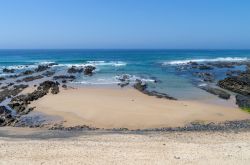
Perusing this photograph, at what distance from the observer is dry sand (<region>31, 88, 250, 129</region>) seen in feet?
69.7

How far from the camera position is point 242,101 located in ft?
89.0

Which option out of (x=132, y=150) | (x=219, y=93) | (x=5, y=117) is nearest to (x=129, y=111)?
(x=5, y=117)

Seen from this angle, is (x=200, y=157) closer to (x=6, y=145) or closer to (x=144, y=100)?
(x=6, y=145)

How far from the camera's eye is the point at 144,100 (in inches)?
1114

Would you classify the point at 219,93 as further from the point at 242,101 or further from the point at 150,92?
the point at 150,92

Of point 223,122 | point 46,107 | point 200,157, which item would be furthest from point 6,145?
point 223,122

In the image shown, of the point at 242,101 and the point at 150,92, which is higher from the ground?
the point at 242,101

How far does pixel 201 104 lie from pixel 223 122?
18.1ft

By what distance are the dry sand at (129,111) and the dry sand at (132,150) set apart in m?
4.51

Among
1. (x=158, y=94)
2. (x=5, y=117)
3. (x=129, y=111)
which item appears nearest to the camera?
(x=5, y=117)

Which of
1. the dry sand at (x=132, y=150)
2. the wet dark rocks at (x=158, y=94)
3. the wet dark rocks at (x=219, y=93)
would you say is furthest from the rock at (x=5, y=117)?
the wet dark rocks at (x=219, y=93)

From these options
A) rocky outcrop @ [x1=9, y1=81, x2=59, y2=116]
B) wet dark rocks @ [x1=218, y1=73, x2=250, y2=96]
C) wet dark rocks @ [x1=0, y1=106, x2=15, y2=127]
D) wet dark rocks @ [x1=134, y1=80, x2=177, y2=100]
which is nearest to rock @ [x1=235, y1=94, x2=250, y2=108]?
wet dark rocks @ [x1=218, y1=73, x2=250, y2=96]

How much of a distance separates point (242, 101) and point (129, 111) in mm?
9546

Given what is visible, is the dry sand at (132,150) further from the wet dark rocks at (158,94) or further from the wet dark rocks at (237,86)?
the wet dark rocks at (237,86)
